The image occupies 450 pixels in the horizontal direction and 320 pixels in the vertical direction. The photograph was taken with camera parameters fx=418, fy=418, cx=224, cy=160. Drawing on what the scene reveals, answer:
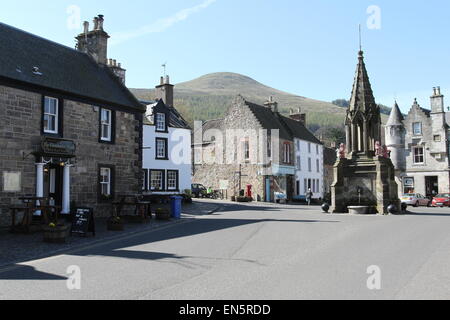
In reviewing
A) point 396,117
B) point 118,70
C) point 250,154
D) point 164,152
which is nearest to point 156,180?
point 164,152

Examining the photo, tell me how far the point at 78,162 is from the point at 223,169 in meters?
25.6

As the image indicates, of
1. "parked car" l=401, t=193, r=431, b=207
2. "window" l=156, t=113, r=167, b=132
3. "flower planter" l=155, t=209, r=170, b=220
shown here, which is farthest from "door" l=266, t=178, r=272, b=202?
"flower planter" l=155, t=209, r=170, b=220

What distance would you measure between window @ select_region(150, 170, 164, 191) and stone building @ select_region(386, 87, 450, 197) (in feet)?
91.8

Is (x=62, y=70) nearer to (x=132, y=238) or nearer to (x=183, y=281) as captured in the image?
(x=132, y=238)

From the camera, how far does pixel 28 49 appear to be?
19.2m

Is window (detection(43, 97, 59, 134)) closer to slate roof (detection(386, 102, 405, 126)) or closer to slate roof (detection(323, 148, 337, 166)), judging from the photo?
slate roof (detection(386, 102, 405, 126))

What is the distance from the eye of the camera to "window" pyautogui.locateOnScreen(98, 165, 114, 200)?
20.3 m

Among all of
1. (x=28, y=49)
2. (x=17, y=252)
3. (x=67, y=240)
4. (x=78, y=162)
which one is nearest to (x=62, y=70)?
(x=28, y=49)

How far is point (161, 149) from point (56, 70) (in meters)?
15.8

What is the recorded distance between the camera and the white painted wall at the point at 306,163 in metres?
46.2

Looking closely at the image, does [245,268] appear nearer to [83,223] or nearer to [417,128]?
[83,223]

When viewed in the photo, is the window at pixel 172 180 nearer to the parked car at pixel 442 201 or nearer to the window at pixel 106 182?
the window at pixel 106 182

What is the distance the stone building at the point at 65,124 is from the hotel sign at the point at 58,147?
0.13ft

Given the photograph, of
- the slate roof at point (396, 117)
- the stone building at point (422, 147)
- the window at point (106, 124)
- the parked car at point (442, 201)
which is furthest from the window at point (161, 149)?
the slate roof at point (396, 117)
